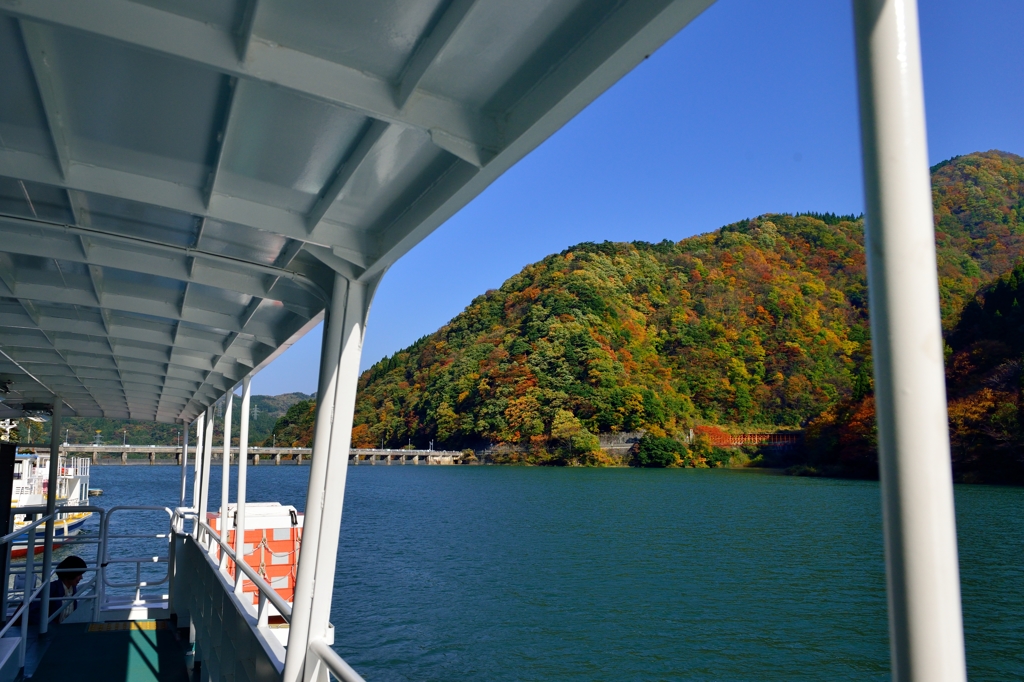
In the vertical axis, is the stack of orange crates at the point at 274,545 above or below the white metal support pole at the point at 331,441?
below

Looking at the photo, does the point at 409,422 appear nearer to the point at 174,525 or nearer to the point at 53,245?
the point at 174,525

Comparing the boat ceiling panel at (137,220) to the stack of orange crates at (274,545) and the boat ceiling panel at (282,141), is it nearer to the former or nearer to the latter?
the boat ceiling panel at (282,141)

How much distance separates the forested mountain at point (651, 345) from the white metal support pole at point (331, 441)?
4999 centimetres

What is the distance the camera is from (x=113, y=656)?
16.5ft

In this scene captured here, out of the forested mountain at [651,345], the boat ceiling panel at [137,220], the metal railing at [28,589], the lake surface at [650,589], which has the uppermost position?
the forested mountain at [651,345]

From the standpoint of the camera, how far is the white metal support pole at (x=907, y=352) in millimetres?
752

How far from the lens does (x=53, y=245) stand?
289cm

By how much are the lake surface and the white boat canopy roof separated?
10904 millimetres

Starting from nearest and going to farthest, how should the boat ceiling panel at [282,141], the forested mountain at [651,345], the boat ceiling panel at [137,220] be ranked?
the boat ceiling panel at [282,141]
the boat ceiling panel at [137,220]
the forested mountain at [651,345]

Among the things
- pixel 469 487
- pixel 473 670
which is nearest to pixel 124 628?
pixel 473 670

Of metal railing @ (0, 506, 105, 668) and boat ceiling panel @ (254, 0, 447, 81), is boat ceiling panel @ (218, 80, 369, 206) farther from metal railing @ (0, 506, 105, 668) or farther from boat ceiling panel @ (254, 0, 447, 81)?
metal railing @ (0, 506, 105, 668)

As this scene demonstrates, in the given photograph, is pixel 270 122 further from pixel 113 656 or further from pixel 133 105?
pixel 113 656

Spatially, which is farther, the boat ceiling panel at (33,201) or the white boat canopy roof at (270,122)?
the boat ceiling panel at (33,201)

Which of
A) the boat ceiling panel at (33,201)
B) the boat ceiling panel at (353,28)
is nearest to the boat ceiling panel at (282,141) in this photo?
the boat ceiling panel at (353,28)
